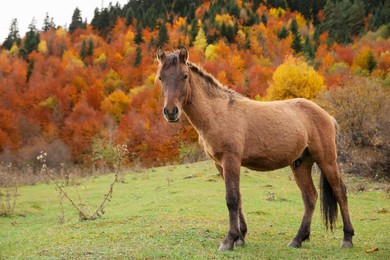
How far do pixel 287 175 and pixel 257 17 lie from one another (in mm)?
92690

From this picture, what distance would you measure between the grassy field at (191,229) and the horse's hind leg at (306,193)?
0.24 metres

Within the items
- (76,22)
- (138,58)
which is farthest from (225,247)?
(76,22)

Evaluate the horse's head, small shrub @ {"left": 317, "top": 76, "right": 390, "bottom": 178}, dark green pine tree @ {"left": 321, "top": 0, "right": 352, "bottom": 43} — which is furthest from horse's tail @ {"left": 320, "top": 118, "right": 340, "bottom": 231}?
dark green pine tree @ {"left": 321, "top": 0, "right": 352, "bottom": 43}

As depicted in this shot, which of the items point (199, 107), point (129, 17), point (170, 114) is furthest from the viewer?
point (129, 17)

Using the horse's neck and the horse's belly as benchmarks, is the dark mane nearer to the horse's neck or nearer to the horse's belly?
the horse's neck

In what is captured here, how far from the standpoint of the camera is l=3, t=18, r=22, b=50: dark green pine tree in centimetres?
10369

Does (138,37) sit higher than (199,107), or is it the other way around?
(138,37)

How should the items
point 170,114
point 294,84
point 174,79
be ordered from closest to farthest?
point 170,114 → point 174,79 → point 294,84

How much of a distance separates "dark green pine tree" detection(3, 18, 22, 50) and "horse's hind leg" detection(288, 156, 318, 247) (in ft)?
355

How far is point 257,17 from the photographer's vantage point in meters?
109

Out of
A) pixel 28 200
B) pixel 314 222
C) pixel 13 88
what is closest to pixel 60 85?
pixel 13 88

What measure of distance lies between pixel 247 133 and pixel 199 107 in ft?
3.08

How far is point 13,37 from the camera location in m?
107

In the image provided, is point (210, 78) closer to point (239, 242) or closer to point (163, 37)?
point (239, 242)
